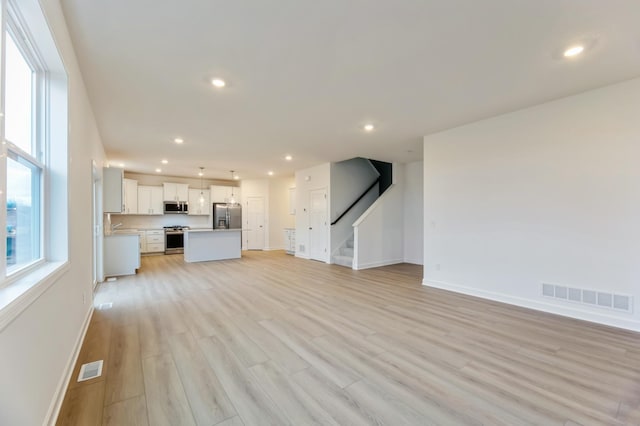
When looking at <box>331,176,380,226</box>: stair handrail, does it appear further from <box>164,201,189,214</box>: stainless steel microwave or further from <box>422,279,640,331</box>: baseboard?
<box>164,201,189,214</box>: stainless steel microwave

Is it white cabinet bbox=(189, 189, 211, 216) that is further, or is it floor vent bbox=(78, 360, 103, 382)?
white cabinet bbox=(189, 189, 211, 216)

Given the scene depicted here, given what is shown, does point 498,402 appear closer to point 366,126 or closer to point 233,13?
point 233,13

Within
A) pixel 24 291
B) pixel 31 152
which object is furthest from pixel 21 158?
pixel 24 291

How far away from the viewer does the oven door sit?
923 cm

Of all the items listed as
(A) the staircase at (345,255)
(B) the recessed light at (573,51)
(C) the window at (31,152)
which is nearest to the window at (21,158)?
(C) the window at (31,152)

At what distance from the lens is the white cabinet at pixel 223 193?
10.3m

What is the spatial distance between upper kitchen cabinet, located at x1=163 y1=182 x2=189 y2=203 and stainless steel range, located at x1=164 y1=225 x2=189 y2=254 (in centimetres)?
103

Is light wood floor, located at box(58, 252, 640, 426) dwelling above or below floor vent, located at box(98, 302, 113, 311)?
below

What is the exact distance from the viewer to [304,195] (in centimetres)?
845

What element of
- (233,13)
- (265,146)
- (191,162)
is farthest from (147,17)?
(191,162)

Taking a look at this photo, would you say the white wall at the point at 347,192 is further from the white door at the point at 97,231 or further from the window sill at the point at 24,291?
the window sill at the point at 24,291

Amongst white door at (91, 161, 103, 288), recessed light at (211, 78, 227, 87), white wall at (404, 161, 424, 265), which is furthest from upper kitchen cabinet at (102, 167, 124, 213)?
white wall at (404, 161, 424, 265)

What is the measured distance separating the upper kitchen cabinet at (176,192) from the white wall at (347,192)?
5630mm

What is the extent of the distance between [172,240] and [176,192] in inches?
66.1
